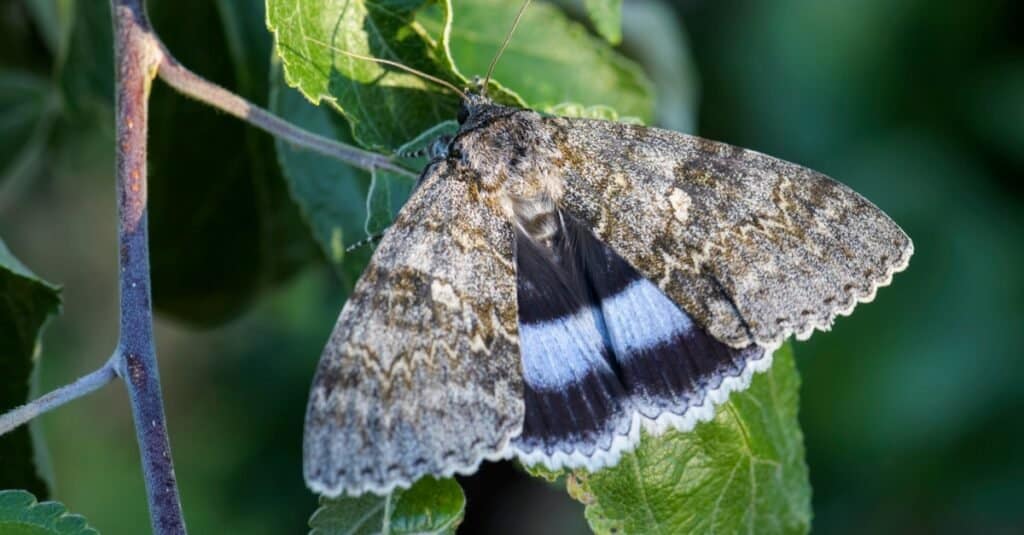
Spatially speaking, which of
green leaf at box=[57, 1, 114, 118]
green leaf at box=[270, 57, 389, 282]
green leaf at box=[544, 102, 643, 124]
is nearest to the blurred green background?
green leaf at box=[57, 1, 114, 118]

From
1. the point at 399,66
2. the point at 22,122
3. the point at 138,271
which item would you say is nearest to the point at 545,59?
the point at 399,66

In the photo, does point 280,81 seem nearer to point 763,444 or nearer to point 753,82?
point 763,444

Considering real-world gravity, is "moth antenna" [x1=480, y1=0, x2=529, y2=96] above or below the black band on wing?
above

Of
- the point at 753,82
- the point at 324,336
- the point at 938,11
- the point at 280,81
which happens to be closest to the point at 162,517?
the point at 280,81

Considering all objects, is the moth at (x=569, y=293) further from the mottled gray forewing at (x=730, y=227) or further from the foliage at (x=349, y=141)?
the foliage at (x=349, y=141)

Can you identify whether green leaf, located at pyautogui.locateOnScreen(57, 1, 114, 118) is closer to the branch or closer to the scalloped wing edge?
the branch

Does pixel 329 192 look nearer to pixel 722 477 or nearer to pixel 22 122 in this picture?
pixel 722 477

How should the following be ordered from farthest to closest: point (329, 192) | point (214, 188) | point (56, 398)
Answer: point (214, 188) < point (329, 192) < point (56, 398)
